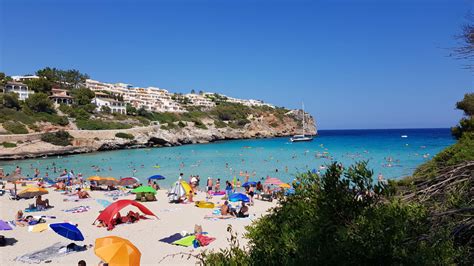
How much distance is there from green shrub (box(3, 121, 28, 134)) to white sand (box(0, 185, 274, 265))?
109ft

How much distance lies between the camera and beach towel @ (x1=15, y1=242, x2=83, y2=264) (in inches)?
355

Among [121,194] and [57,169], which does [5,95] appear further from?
[121,194]

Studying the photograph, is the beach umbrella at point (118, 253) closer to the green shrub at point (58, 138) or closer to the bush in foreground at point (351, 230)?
the bush in foreground at point (351, 230)

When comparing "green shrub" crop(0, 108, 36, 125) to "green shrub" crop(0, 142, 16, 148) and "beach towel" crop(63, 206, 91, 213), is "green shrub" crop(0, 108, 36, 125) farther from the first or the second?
"beach towel" crop(63, 206, 91, 213)

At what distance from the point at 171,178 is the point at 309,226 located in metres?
25.7

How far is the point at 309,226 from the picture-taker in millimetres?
3783

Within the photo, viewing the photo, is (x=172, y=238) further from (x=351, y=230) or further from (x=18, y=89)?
(x=18, y=89)

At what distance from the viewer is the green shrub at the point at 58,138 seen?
152 ft

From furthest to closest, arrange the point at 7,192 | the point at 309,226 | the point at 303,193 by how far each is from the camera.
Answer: the point at 7,192 < the point at 303,193 < the point at 309,226

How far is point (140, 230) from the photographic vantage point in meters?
12.1

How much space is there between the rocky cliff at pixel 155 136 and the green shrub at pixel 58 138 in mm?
662

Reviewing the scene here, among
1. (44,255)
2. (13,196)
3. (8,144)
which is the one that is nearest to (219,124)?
(8,144)

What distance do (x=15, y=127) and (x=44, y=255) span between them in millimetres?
45218

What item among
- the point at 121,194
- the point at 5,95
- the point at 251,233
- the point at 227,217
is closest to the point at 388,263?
the point at 251,233
